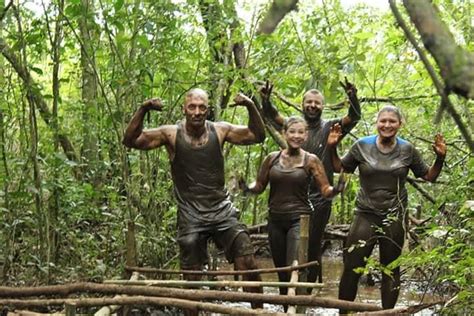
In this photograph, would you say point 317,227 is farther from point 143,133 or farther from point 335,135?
point 143,133

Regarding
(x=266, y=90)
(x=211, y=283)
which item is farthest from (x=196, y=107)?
(x=211, y=283)

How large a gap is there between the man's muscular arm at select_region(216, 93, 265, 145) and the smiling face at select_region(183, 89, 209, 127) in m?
0.27

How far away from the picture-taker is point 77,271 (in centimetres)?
663

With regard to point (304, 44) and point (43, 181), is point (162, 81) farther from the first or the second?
point (304, 44)

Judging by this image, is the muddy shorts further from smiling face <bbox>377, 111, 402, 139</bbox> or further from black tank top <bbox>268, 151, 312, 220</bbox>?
smiling face <bbox>377, 111, 402, 139</bbox>

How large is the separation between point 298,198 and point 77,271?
1950 millimetres

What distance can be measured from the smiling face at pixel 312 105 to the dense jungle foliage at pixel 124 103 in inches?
36.3

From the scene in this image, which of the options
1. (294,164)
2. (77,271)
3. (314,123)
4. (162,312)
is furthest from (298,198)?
(77,271)

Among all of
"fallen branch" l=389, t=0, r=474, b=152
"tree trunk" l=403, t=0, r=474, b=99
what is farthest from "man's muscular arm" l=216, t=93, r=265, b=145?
"tree trunk" l=403, t=0, r=474, b=99

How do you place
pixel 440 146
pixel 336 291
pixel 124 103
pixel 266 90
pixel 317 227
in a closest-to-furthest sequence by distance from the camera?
pixel 440 146, pixel 266 90, pixel 317 227, pixel 124 103, pixel 336 291

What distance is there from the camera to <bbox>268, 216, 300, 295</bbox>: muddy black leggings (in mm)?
6371

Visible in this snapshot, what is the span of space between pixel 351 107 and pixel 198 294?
9.06ft

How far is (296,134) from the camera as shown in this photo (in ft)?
21.0

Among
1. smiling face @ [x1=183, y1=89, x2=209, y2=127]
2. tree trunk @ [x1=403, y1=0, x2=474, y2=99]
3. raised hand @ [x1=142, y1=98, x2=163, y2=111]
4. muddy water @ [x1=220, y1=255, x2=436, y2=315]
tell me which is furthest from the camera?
muddy water @ [x1=220, y1=255, x2=436, y2=315]
